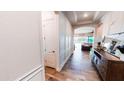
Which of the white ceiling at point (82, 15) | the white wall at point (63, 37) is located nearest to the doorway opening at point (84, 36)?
the white ceiling at point (82, 15)

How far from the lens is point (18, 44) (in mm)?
916

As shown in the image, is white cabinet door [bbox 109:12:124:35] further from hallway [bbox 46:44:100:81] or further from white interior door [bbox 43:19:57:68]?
white interior door [bbox 43:19:57:68]

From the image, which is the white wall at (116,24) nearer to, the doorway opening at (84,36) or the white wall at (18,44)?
the white wall at (18,44)

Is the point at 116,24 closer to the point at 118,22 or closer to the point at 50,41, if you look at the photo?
the point at 118,22

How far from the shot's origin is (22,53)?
98cm

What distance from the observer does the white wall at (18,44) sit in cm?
77

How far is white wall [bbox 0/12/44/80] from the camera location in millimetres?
769

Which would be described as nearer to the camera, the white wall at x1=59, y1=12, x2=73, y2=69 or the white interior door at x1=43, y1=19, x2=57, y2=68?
the white interior door at x1=43, y1=19, x2=57, y2=68

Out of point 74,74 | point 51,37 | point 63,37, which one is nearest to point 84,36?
point 63,37

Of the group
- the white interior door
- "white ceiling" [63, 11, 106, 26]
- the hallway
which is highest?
"white ceiling" [63, 11, 106, 26]

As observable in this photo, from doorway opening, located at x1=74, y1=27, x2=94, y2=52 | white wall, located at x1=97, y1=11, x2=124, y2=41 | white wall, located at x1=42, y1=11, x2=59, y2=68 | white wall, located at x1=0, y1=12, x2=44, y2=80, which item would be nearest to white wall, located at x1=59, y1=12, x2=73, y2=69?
white wall, located at x1=42, y1=11, x2=59, y2=68

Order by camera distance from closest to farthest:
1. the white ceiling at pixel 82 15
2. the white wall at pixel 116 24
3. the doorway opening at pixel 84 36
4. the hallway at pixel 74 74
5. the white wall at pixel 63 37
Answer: the white wall at pixel 116 24 < the hallway at pixel 74 74 < the white wall at pixel 63 37 < the white ceiling at pixel 82 15 < the doorway opening at pixel 84 36
